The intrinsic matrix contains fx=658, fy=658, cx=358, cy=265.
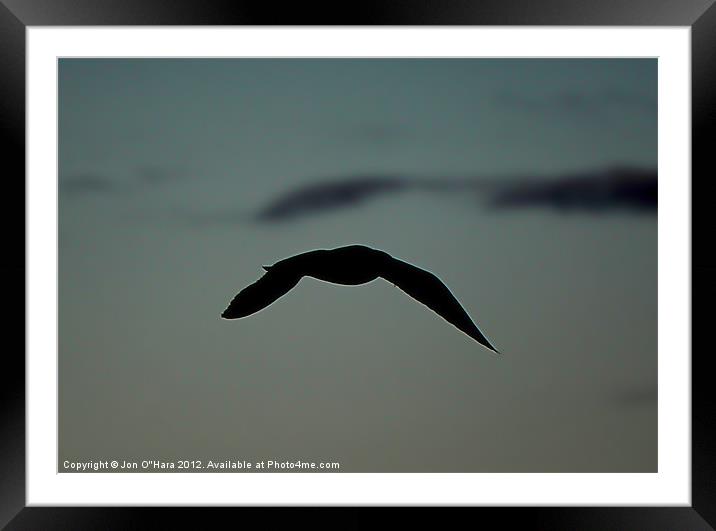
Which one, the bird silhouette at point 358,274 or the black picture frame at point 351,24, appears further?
the bird silhouette at point 358,274

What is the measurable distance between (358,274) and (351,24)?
0.76 metres

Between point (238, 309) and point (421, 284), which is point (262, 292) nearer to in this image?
point (238, 309)

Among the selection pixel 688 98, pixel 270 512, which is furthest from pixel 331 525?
pixel 688 98

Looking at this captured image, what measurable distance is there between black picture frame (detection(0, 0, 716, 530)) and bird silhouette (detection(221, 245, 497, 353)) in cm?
65

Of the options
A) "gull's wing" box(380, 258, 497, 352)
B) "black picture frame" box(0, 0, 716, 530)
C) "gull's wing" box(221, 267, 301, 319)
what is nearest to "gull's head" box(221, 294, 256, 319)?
"gull's wing" box(221, 267, 301, 319)

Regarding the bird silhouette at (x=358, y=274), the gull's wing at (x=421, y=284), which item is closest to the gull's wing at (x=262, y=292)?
the bird silhouette at (x=358, y=274)

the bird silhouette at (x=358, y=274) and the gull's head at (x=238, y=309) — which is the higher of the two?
the bird silhouette at (x=358, y=274)

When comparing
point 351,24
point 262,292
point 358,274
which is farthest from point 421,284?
point 351,24

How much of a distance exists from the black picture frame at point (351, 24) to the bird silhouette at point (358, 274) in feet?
2.12

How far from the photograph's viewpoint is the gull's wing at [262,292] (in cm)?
212

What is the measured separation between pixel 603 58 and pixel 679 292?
2.62 feet

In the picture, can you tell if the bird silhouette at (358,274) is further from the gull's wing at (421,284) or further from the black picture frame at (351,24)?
the black picture frame at (351,24)

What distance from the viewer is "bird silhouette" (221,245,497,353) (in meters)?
2.12

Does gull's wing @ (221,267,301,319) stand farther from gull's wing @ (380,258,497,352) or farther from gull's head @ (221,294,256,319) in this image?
gull's wing @ (380,258,497,352)
